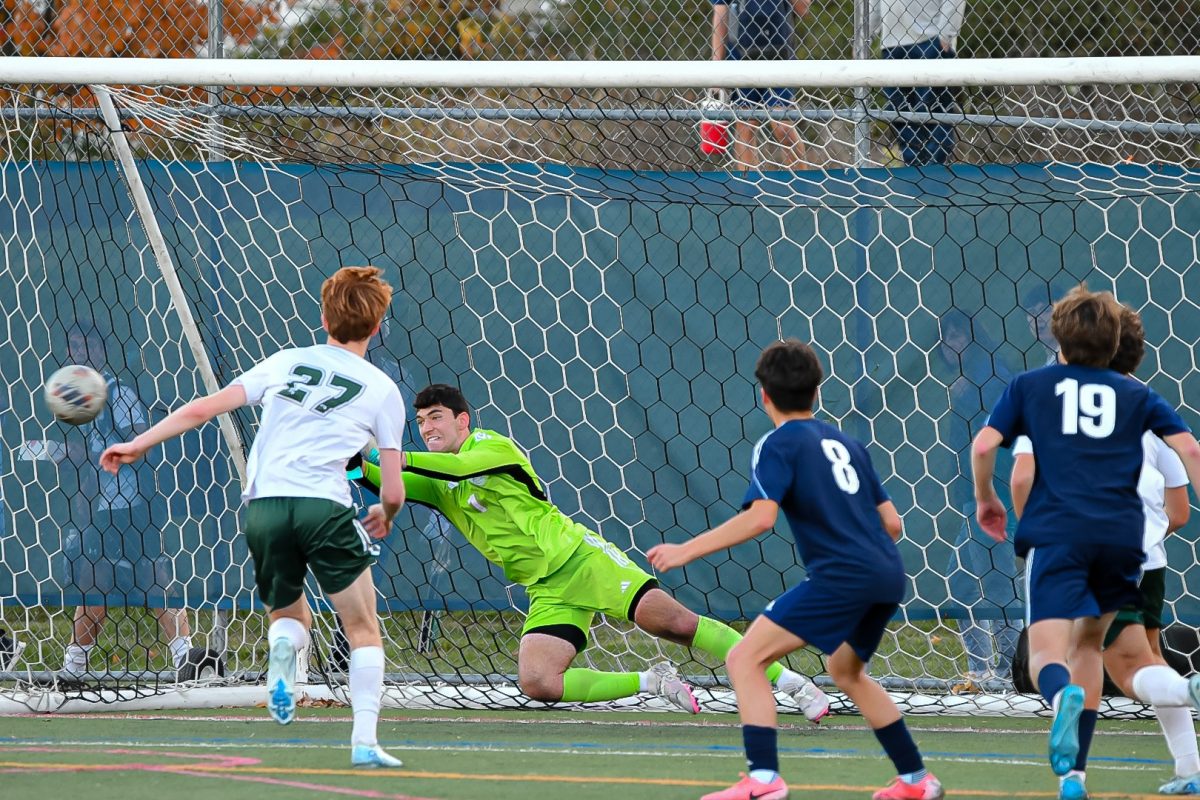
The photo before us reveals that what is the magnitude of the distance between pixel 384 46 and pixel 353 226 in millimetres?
3685

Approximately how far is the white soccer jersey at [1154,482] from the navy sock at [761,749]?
1.14m

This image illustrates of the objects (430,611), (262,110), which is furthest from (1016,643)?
(262,110)

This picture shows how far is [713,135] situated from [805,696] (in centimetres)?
266

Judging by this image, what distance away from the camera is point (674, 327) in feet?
22.9

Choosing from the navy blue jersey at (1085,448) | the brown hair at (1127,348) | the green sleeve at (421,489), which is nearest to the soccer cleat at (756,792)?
the navy blue jersey at (1085,448)

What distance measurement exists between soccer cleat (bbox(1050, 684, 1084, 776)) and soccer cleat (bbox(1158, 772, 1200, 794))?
21.6 inches

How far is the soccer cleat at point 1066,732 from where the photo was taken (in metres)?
3.72

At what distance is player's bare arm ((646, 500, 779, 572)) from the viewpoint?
3920 millimetres

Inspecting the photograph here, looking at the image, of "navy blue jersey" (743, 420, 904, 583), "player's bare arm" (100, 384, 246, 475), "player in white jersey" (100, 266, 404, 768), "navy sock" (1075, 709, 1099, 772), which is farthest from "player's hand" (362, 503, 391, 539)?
"navy sock" (1075, 709, 1099, 772)

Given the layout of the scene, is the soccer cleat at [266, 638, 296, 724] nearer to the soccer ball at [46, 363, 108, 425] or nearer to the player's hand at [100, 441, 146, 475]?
the player's hand at [100, 441, 146, 475]

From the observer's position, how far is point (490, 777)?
4477mm

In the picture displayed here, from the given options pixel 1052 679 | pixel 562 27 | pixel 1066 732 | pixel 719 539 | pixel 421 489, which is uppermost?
pixel 562 27

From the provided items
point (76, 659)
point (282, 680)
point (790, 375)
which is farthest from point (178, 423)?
point (76, 659)

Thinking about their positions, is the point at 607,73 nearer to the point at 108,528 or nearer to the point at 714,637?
the point at 714,637
